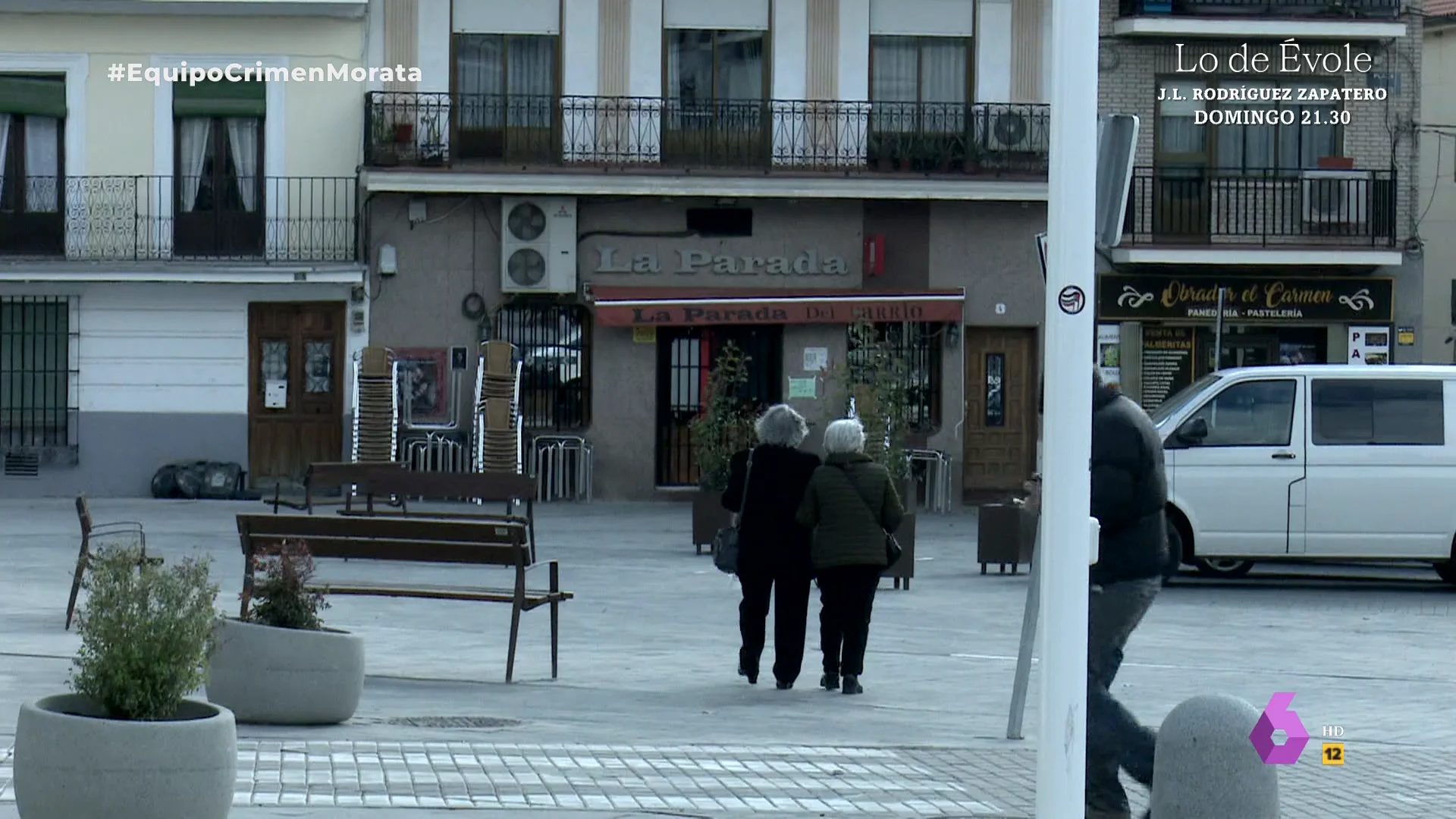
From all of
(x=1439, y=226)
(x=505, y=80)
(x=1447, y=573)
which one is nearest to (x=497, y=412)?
(x=505, y=80)

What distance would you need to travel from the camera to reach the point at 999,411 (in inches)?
1203

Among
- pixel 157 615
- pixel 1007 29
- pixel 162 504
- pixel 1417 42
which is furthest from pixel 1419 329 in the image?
pixel 157 615

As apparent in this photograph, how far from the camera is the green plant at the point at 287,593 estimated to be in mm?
10008

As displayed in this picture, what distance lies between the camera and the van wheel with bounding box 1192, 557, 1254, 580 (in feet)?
65.8

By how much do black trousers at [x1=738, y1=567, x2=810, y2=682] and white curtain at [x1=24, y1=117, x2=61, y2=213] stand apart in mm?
19835

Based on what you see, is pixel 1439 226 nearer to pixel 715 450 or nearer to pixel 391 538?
pixel 715 450

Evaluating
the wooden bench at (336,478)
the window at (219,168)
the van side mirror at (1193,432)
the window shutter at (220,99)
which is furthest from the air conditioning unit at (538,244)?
the van side mirror at (1193,432)

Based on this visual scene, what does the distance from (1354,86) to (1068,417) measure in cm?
2803

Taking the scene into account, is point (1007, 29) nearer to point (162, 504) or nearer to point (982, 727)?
point (162, 504)

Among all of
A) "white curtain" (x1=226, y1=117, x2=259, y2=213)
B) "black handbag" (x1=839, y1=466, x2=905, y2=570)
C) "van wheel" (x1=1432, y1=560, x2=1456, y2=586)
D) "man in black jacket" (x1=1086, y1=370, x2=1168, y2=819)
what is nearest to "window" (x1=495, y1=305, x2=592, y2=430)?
"white curtain" (x1=226, y1=117, x2=259, y2=213)

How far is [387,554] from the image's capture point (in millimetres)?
12555

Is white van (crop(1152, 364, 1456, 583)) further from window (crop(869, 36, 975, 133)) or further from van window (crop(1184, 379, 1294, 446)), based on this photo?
window (crop(869, 36, 975, 133))

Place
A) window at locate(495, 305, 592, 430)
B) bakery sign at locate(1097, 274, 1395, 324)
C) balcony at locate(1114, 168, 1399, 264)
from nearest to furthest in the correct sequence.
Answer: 1. window at locate(495, 305, 592, 430)
2. bakery sign at locate(1097, 274, 1395, 324)
3. balcony at locate(1114, 168, 1399, 264)

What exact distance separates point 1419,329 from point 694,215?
38.2 ft
